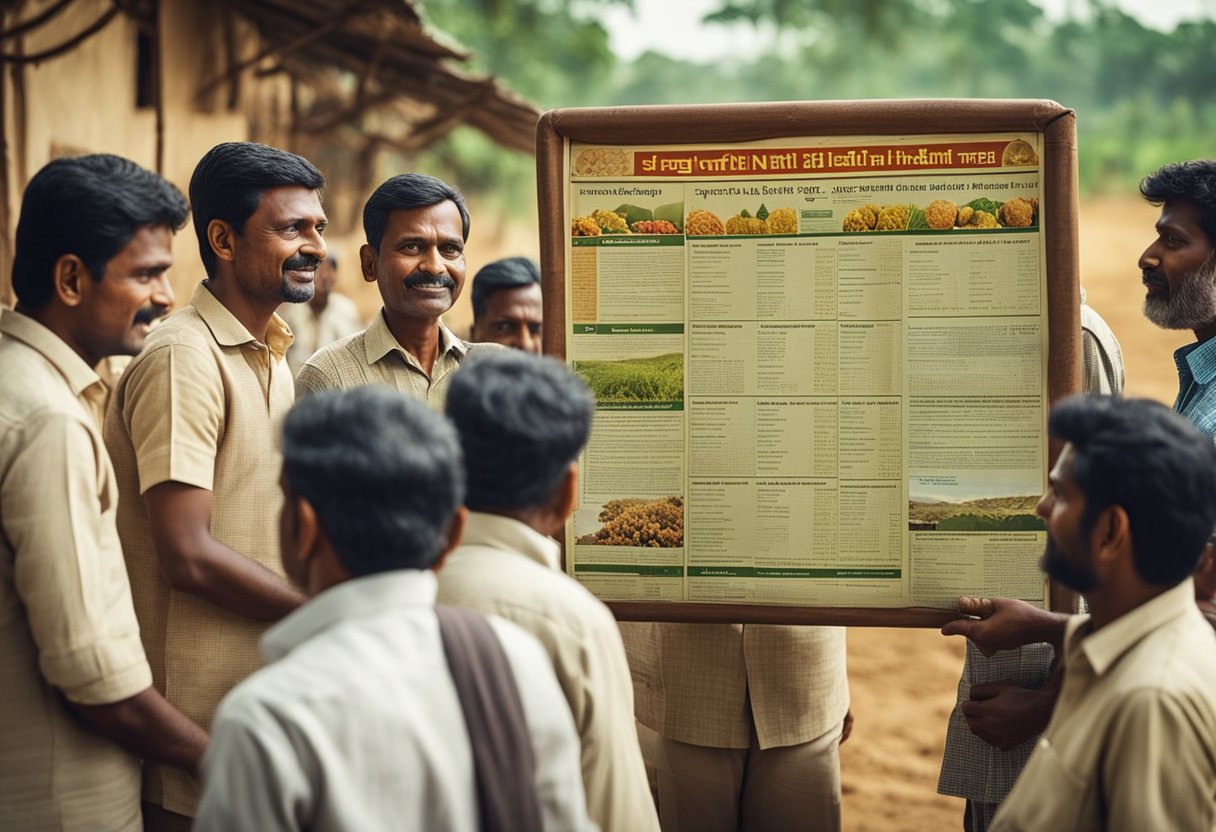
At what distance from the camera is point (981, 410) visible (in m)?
2.93

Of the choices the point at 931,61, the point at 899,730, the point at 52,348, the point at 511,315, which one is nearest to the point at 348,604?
the point at 52,348

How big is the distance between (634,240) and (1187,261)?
1.67 m

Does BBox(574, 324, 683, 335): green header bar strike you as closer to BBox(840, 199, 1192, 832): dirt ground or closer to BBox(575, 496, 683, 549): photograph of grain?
BBox(575, 496, 683, 549): photograph of grain

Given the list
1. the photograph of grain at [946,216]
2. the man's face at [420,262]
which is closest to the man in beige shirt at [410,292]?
the man's face at [420,262]

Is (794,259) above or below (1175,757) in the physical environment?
above

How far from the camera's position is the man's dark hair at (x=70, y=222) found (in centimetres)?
245

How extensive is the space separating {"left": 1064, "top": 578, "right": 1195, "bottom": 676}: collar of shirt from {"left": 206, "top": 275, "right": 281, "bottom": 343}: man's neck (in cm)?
202

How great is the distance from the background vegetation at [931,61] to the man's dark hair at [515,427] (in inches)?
876

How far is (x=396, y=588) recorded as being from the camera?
183 cm

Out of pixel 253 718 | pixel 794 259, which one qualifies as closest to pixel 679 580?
pixel 794 259

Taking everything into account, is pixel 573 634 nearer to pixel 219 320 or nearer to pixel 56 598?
pixel 56 598

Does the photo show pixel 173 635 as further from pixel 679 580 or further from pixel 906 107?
pixel 906 107

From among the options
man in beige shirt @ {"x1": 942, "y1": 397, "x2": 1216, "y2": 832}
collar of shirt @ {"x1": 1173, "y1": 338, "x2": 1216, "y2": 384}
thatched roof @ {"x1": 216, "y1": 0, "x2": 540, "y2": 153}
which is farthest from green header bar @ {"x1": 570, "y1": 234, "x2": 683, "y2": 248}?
thatched roof @ {"x1": 216, "y1": 0, "x2": 540, "y2": 153}

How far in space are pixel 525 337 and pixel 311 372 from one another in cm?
154
